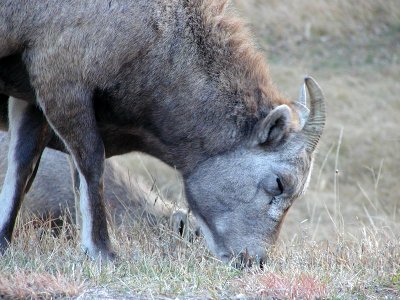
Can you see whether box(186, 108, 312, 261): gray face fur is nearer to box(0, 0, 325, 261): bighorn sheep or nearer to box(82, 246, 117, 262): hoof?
box(0, 0, 325, 261): bighorn sheep

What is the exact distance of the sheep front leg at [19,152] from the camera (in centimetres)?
925

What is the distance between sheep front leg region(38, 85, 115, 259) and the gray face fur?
947 millimetres

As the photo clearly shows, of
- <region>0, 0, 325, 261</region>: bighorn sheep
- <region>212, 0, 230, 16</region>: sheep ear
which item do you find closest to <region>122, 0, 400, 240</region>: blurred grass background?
<region>0, 0, 325, 261</region>: bighorn sheep

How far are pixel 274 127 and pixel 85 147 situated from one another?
1.57m

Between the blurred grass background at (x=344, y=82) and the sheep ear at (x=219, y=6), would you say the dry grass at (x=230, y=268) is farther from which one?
the sheep ear at (x=219, y=6)

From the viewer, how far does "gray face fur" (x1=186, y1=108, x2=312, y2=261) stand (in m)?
8.70

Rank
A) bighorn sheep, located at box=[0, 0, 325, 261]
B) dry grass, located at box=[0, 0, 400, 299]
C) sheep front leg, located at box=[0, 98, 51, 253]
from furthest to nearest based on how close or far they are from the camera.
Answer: sheep front leg, located at box=[0, 98, 51, 253]
bighorn sheep, located at box=[0, 0, 325, 261]
dry grass, located at box=[0, 0, 400, 299]

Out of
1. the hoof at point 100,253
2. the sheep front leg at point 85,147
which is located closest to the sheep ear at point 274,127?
the sheep front leg at point 85,147

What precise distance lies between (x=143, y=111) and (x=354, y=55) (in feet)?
45.4

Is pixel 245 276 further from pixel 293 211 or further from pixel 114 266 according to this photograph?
pixel 293 211

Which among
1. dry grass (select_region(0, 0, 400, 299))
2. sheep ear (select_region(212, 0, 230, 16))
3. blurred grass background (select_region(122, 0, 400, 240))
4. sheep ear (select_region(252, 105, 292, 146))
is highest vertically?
sheep ear (select_region(212, 0, 230, 16))

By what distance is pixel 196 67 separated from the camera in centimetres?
862

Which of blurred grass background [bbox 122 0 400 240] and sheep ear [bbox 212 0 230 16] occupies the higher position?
sheep ear [bbox 212 0 230 16]

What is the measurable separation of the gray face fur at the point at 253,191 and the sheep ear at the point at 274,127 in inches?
2.1
